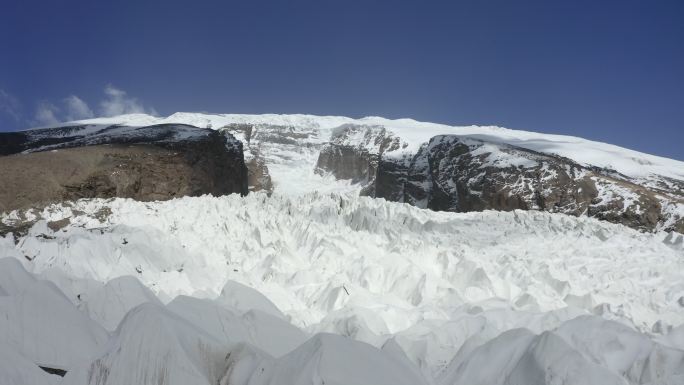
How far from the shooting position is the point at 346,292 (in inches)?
1024

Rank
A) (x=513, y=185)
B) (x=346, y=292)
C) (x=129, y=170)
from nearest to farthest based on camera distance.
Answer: (x=346, y=292) < (x=129, y=170) < (x=513, y=185)

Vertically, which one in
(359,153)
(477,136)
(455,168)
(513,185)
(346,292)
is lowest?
(346,292)

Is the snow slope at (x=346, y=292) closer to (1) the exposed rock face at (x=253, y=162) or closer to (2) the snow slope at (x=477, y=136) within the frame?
(2) the snow slope at (x=477, y=136)

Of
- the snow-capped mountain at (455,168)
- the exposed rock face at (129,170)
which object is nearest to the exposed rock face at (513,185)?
the snow-capped mountain at (455,168)

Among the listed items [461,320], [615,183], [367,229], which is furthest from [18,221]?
[615,183]

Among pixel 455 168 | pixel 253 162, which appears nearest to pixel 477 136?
pixel 455 168

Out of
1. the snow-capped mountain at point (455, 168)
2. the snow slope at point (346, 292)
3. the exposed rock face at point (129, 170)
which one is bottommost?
the snow slope at point (346, 292)

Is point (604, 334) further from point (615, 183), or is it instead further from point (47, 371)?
point (615, 183)

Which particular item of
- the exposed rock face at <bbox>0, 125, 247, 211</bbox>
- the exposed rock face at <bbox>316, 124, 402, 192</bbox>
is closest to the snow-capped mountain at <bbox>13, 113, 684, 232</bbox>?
the exposed rock face at <bbox>316, 124, 402, 192</bbox>

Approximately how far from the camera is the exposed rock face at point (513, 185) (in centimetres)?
4081

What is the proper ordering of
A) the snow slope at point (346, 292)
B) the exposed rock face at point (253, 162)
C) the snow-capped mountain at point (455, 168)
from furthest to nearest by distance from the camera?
the exposed rock face at point (253, 162) → the snow-capped mountain at point (455, 168) → the snow slope at point (346, 292)

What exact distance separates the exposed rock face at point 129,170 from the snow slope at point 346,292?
98.3 inches

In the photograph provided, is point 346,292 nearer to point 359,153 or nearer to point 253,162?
point 253,162

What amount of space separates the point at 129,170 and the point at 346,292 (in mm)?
24924
